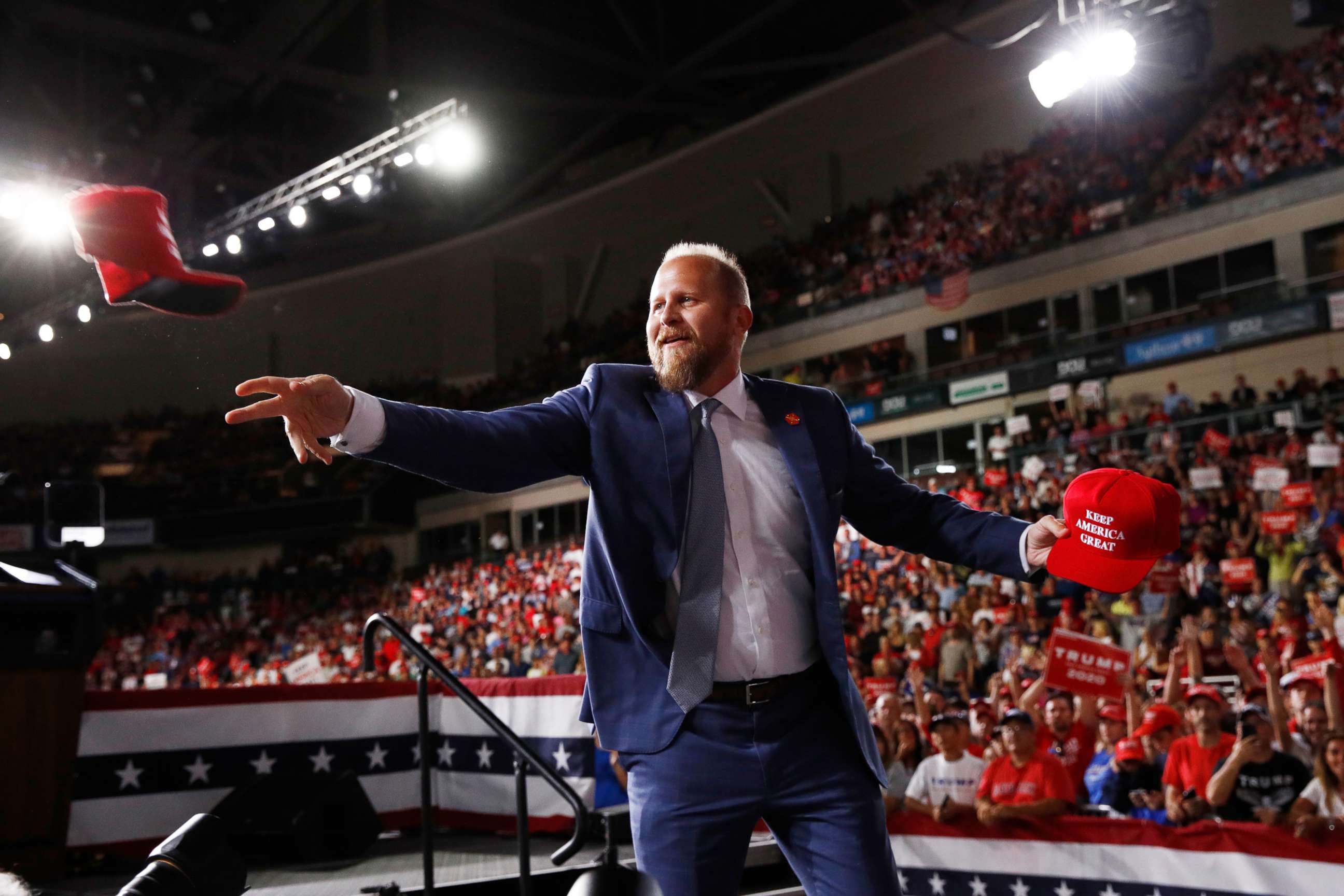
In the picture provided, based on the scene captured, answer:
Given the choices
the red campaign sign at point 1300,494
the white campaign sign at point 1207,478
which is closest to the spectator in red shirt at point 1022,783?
the red campaign sign at point 1300,494

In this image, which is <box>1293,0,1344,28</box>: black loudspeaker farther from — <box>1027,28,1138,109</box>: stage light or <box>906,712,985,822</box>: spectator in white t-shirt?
<box>906,712,985,822</box>: spectator in white t-shirt

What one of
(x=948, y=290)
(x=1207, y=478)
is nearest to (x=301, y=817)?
(x=1207, y=478)

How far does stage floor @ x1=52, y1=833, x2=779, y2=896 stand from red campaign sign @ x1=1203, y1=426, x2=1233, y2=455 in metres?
8.43

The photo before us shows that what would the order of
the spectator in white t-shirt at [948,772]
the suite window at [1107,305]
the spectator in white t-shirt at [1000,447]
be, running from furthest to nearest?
the suite window at [1107,305], the spectator in white t-shirt at [1000,447], the spectator in white t-shirt at [948,772]

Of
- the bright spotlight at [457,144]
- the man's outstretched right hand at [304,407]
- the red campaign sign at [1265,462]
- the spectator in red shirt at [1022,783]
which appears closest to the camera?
the man's outstretched right hand at [304,407]

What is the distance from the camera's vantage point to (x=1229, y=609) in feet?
Result: 29.8

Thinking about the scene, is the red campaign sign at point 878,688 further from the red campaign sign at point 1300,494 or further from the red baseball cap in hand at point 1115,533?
the red baseball cap in hand at point 1115,533

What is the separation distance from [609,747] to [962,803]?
12.8ft

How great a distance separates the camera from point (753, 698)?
81.0 inches

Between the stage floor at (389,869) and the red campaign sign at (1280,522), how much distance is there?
648 cm

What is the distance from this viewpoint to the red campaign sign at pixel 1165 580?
919 cm

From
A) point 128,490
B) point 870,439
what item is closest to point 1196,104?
point 870,439

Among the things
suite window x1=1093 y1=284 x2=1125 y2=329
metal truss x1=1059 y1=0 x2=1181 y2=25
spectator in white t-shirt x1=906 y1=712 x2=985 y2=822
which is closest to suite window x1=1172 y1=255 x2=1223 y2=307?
suite window x1=1093 y1=284 x2=1125 y2=329

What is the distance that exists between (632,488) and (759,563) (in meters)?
0.28
